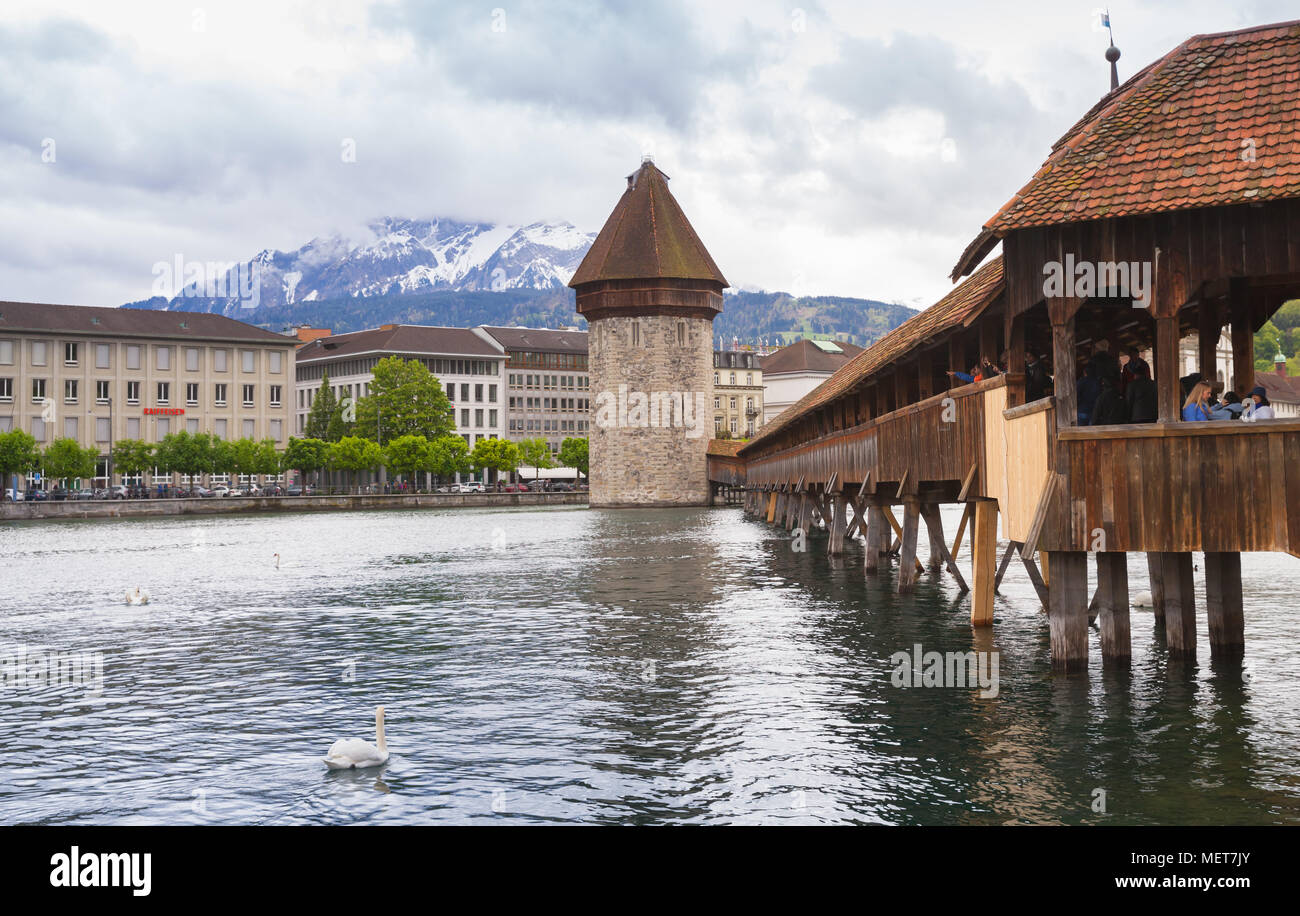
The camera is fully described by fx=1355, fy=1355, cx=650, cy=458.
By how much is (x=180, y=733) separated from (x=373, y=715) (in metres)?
1.66

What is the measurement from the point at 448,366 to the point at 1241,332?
363ft

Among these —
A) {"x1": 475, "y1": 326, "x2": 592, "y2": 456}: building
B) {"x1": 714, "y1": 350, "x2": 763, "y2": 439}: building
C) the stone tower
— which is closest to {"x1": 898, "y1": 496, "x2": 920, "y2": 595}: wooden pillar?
the stone tower

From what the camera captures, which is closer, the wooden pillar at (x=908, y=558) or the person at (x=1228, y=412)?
the person at (x=1228, y=412)

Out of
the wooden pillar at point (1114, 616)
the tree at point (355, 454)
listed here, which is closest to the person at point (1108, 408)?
the wooden pillar at point (1114, 616)

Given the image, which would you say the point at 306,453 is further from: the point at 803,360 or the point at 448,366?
the point at 803,360

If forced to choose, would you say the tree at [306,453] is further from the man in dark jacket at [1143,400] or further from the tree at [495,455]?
the man in dark jacket at [1143,400]

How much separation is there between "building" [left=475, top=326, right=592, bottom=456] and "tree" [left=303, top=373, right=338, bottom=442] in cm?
1984

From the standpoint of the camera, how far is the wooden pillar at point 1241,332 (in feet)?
44.8

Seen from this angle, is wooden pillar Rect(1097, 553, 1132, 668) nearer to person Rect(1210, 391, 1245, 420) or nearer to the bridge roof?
person Rect(1210, 391, 1245, 420)

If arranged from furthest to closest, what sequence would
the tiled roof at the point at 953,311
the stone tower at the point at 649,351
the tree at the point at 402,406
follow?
the tree at the point at 402,406 → the stone tower at the point at 649,351 → the tiled roof at the point at 953,311

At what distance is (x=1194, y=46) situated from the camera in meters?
12.5

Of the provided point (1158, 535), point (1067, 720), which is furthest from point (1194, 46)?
point (1067, 720)

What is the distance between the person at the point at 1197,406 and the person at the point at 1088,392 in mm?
868

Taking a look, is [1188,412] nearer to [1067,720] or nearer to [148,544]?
[1067,720]
